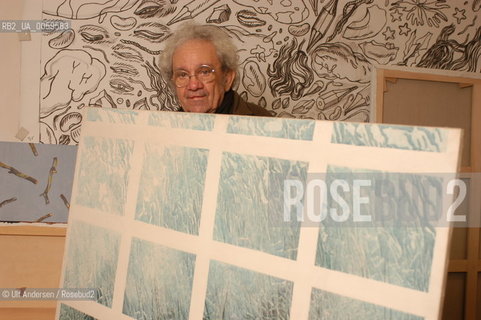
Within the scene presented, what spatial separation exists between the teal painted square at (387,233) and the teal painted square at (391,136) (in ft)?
0.17

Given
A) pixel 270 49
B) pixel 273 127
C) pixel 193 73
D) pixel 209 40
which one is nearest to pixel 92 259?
pixel 273 127

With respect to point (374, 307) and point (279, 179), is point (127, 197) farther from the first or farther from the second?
point (374, 307)

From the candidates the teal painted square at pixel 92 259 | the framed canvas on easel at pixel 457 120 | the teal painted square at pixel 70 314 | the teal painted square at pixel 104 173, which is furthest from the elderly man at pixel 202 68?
the framed canvas on easel at pixel 457 120

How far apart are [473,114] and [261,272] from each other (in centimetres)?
177

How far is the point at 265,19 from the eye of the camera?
7.02 ft

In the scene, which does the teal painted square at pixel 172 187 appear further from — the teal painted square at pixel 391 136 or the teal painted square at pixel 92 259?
the teal painted square at pixel 391 136

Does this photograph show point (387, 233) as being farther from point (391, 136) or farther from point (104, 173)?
point (104, 173)

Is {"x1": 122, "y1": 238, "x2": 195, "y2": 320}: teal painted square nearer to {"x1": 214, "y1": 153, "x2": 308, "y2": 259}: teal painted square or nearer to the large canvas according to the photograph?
the large canvas

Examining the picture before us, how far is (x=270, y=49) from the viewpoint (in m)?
2.15

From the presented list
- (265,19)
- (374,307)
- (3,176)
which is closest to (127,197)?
(374,307)

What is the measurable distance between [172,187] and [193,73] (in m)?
0.60

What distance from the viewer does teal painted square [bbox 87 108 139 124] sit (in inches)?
49.6

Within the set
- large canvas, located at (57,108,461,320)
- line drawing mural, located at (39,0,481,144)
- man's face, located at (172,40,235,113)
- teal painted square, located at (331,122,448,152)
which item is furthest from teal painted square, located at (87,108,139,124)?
line drawing mural, located at (39,0,481,144)

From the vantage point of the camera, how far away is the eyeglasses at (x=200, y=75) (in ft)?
5.49
